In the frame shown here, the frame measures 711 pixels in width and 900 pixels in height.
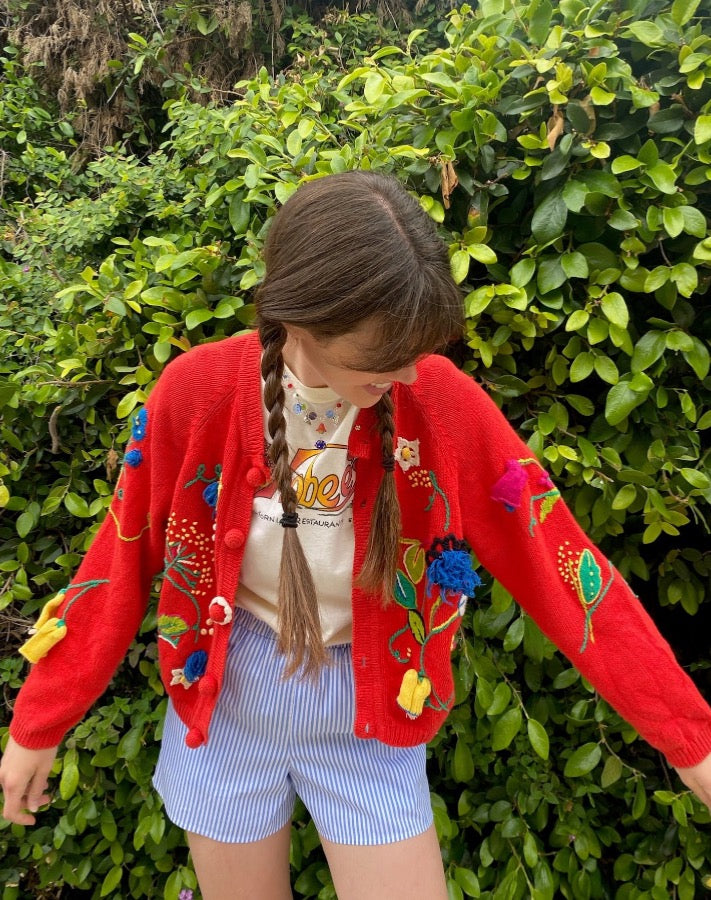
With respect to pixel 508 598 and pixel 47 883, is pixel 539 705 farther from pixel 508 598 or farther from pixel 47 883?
pixel 47 883

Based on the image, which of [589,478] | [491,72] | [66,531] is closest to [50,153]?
[66,531]

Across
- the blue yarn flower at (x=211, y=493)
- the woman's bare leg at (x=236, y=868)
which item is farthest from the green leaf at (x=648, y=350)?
the woman's bare leg at (x=236, y=868)

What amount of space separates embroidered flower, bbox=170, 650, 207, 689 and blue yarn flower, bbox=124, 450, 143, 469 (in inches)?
13.4

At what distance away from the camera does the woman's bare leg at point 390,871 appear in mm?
1055

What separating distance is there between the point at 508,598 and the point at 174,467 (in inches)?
29.5

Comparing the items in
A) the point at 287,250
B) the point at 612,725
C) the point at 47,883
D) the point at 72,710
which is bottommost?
the point at 47,883

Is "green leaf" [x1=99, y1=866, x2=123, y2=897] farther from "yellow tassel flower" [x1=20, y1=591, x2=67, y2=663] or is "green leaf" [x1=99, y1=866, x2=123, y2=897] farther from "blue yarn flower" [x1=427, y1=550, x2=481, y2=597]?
"blue yarn flower" [x1=427, y1=550, x2=481, y2=597]

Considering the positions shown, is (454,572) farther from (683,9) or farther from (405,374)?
(683,9)

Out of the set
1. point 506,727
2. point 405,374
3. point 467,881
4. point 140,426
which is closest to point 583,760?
point 506,727

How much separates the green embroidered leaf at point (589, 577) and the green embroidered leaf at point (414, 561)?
0.26 meters

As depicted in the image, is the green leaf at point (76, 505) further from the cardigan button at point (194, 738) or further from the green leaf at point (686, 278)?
the green leaf at point (686, 278)

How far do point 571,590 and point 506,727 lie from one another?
57 cm

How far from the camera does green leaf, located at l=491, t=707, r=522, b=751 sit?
1.47 m

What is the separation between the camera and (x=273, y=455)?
40.3 inches
